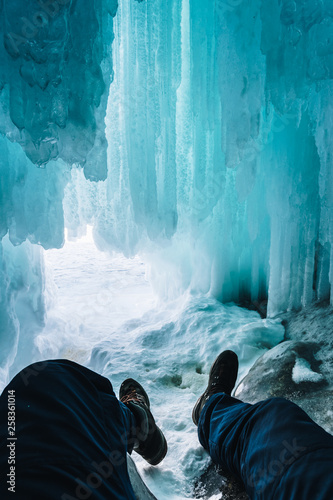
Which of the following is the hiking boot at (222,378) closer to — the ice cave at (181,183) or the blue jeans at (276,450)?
the ice cave at (181,183)

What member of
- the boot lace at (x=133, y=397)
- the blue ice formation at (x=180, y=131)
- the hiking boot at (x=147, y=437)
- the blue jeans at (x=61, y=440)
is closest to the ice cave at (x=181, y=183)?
the blue ice formation at (x=180, y=131)

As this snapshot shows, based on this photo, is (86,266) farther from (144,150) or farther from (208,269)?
(144,150)

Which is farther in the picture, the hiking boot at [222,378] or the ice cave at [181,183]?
the ice cave at [181,183]

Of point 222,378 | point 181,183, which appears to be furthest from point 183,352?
point 181,183

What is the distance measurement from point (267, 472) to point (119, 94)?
4.45 metres

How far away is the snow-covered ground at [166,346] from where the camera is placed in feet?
7.81

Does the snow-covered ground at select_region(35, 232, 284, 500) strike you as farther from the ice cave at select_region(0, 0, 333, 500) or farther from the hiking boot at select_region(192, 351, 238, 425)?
the hiking boot at select_region(192, 351, 238, 425)

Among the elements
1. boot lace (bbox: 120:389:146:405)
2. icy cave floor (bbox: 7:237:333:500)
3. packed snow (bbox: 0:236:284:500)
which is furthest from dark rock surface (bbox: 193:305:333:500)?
boot lace (bbox: 120:389:146:405)

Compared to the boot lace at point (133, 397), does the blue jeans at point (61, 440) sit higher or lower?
higher

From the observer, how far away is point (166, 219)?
458cm

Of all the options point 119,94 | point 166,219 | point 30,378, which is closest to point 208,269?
point 166,219

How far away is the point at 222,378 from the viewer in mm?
2760

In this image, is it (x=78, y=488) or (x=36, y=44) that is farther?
(x=36, y=44)

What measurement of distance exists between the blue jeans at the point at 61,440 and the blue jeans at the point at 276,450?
0.58 metres
